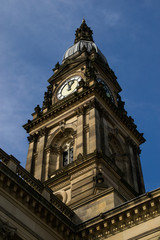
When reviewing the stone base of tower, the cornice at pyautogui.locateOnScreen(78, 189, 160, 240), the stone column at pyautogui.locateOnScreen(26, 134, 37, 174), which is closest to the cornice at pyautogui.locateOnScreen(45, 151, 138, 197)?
the stone column at pyautogui.locateOnScreen(26, 134, 37, 174)

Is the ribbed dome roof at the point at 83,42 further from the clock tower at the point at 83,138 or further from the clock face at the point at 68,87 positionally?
the clock face at the point at 68,87

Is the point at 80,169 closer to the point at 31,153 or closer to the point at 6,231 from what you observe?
the point at 31,153

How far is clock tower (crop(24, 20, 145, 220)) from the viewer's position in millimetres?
31812

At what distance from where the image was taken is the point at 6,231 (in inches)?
726

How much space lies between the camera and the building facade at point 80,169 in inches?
799

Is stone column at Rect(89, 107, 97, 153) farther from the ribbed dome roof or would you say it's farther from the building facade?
the ribbed dome roof

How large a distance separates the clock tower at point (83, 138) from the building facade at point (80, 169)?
77mm

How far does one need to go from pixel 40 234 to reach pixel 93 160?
1179 cm

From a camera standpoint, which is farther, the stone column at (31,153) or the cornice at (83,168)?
the stone column at (31,153)

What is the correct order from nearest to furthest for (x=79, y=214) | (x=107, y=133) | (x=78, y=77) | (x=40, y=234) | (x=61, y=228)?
(x=40, y=234)
(x=61, y=228)
(x=79, y=214)
(x=107, y=133)
(x=78, y=77)

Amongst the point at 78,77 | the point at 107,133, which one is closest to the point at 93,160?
the point at 107,133

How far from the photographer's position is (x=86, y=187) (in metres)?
30.1

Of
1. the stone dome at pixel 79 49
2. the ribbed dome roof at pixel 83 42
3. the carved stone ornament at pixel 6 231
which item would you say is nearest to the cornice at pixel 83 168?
the carved stone ornament at pixel 6 231

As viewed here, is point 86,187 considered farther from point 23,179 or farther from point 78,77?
point 78,77
